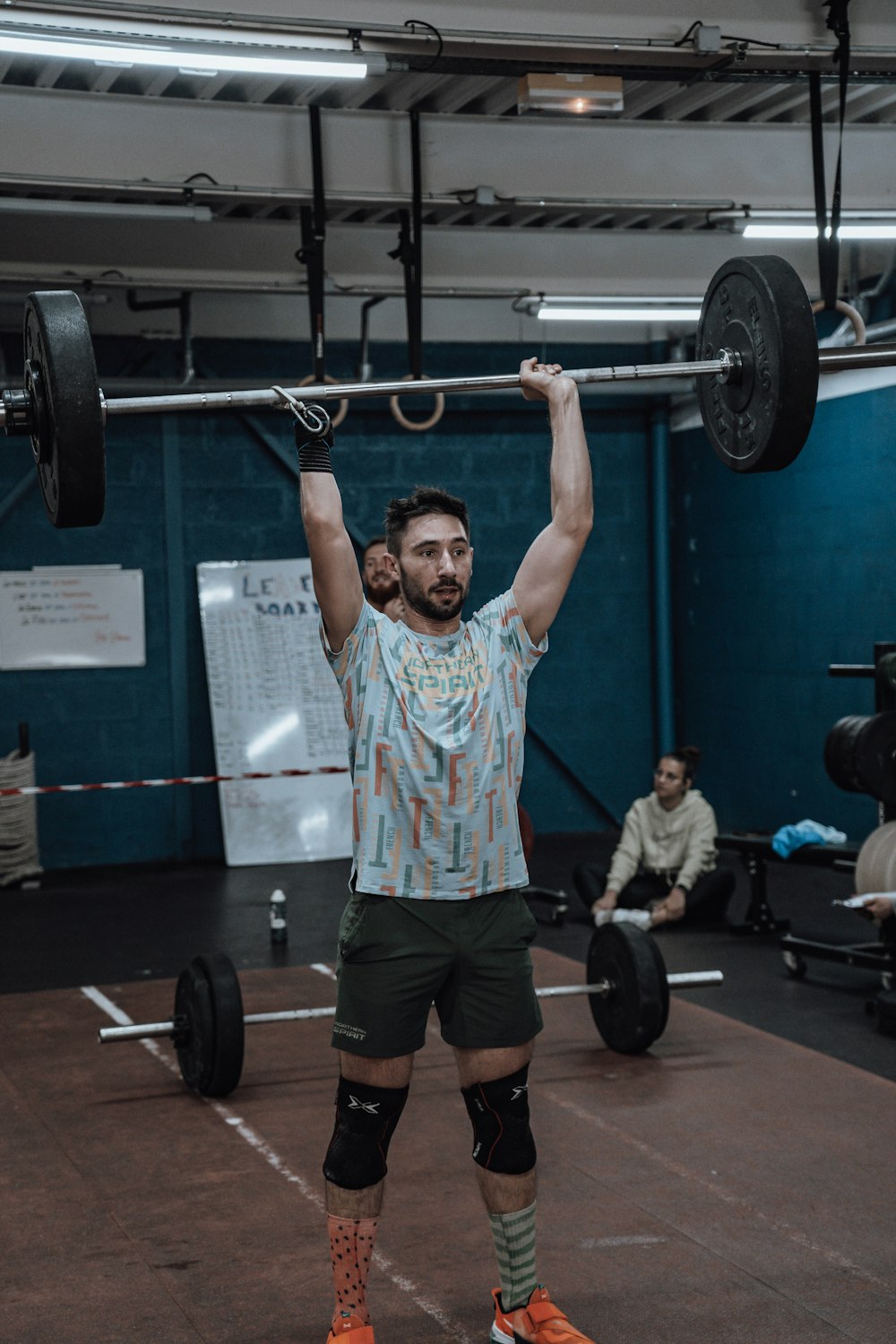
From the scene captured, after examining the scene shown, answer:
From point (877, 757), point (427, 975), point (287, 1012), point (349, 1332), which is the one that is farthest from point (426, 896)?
point (877, 757)

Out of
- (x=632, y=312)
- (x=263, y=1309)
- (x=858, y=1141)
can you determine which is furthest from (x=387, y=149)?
(x=263, y=1309)

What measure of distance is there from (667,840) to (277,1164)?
108 inches

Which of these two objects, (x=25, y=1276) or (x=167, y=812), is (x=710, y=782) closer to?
(x=167, y=812)

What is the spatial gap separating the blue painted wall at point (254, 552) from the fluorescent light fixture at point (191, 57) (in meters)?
3.54

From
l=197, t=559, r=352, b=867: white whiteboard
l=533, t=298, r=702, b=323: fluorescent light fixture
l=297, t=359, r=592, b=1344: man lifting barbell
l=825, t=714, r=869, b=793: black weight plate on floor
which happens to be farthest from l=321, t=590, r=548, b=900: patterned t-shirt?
l=197, t=559, r=352, b=867: white whiteboard

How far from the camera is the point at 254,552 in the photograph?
24.2ft

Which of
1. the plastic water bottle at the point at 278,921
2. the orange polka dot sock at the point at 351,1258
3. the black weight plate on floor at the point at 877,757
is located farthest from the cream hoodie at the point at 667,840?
the orange polka dot sock at the point at 351,1258

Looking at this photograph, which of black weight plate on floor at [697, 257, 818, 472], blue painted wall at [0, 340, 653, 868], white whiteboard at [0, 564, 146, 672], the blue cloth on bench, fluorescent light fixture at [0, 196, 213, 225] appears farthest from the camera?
blue painted wall at [0, 340, 653, 868]

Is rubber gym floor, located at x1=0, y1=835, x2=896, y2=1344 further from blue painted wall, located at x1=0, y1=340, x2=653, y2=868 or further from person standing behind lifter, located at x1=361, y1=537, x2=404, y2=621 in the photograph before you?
blue painted wall, located at x1=0, y1=340, x2=653, y2=868

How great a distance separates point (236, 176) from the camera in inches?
170

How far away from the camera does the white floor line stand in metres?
2.21

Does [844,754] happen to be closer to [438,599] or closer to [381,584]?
[381,584]

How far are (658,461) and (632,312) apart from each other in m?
2.07

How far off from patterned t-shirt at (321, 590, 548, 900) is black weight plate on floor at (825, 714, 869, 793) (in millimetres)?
2789
